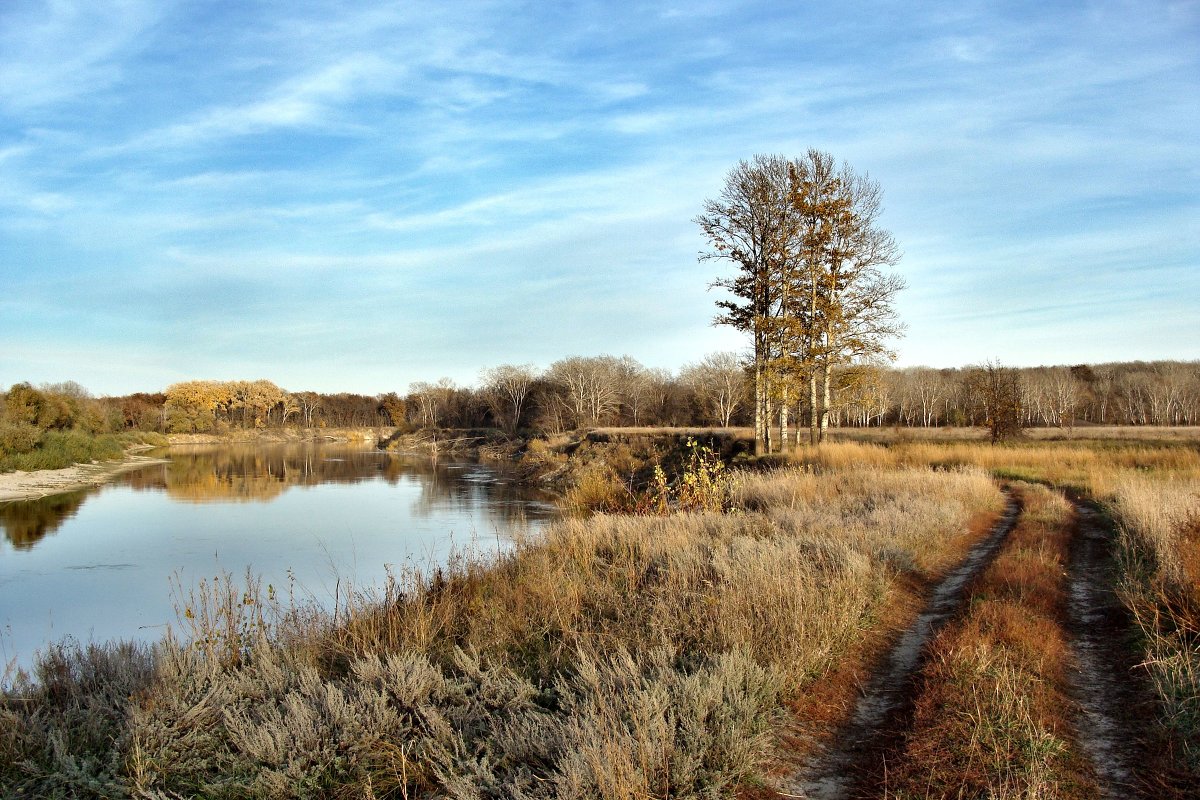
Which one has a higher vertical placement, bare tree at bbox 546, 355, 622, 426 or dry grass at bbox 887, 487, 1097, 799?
bare tree at bbox 546, 355, 622, 426

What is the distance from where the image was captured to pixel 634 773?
3.56m

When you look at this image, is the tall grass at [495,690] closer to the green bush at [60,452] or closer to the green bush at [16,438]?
the green bush at [60,452]

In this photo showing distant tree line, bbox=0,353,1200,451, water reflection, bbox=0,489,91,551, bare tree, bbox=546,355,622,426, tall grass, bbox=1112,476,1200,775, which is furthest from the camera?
bare tree, bbox=546,355,622,426

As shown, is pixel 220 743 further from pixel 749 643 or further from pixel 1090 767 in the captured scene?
pixel 1090 767

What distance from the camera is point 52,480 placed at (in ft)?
113

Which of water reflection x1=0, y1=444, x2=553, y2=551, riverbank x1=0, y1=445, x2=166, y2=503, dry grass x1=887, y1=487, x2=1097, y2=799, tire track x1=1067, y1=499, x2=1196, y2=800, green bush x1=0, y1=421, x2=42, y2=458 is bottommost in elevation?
water reflection x1=0, y1=444, x2=553, y2=551

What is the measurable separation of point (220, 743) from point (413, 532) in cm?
1537

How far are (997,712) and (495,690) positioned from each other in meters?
3.31

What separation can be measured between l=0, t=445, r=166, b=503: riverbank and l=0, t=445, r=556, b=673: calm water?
4.68 feet

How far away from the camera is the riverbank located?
3002 cm

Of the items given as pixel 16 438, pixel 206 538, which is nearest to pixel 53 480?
pixel 16 438

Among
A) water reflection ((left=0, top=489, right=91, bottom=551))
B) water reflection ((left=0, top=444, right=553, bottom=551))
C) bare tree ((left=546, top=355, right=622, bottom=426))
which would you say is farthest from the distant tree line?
water reflection ((left=0, top=489, right=91, bottom=551))

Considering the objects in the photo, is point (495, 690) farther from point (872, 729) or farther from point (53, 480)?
point (53, 480)

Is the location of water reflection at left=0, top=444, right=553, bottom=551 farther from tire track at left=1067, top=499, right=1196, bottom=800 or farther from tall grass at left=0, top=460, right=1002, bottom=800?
Result: tire track at left=1067, top=499, right=1196, bottom=800
